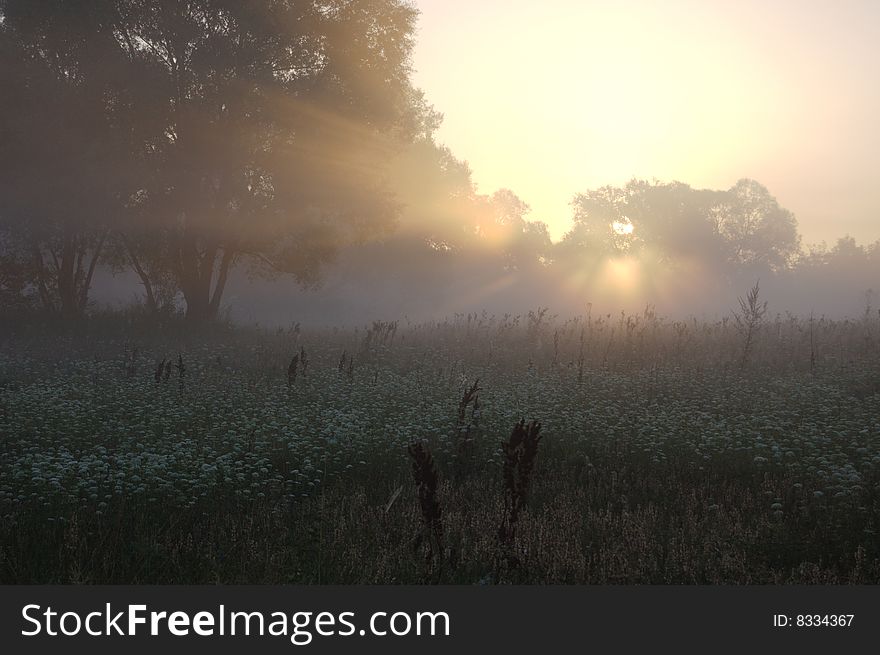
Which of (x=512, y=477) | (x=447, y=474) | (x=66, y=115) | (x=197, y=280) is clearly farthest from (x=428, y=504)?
(x=66, y=115)

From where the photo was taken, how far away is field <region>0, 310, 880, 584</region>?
557cm

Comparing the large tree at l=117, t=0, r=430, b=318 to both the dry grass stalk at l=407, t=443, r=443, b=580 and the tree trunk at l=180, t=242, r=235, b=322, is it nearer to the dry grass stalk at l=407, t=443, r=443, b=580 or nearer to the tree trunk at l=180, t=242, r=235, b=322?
the tree trunk at l=180, t=242, r=235, b=322

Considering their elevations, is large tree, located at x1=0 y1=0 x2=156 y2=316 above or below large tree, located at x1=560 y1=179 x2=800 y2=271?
below

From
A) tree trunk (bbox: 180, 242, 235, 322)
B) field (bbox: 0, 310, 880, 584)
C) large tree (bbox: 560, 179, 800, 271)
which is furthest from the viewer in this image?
large tree (bbox: 560, 179, 800, 271)

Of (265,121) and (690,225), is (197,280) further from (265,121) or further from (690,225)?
(690,225)

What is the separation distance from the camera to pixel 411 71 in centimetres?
2711

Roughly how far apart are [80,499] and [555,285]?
2517 inches

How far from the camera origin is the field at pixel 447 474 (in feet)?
18.3

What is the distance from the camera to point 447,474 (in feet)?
27.9

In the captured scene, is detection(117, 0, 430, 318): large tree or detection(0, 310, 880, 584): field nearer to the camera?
detection(0, 310, 880, 584): field

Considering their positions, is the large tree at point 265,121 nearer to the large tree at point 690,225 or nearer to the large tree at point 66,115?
the large tree at point 66,115

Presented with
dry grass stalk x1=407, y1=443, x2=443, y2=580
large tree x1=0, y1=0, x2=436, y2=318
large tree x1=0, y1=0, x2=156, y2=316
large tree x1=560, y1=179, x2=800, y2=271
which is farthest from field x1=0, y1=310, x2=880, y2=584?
large tree x1=560, y1=179, x2=800, y2=271

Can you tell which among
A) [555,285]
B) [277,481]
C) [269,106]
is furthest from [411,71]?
[555,285]

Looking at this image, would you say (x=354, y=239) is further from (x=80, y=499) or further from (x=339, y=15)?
(x=80, y=499)
